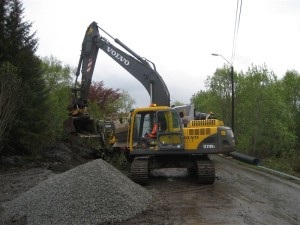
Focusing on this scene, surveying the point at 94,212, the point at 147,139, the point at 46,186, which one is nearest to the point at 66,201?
the point at 94,212

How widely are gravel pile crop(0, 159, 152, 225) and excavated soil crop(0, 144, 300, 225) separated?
1.09 feet

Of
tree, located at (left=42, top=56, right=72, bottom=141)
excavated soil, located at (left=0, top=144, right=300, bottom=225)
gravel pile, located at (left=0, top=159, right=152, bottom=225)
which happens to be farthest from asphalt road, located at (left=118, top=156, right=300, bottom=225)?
tree, located at (left=42, top=56, right=72, bottom=141)

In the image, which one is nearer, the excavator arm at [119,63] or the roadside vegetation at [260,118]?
the excavator arm at [119,63]

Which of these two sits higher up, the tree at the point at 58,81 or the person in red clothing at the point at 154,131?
the tree at the point at 58,81

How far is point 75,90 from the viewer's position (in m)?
17.3

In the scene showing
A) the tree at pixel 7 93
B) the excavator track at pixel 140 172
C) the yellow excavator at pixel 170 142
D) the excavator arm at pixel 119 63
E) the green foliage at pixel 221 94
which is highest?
the green foliage at pixel 221 94

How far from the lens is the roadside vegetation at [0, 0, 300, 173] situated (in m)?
16.9

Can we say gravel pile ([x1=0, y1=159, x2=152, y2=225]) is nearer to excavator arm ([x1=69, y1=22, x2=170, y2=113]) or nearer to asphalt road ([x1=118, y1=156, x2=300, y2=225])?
asphalt road ([x1=118, y1=156, x2=300, y2=225])

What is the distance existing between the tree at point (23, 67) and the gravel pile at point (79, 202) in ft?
27.7

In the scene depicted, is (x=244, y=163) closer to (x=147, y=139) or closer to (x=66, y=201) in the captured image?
(x=147, y=139)

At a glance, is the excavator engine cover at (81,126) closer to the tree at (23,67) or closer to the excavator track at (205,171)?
the tree at (23,67)

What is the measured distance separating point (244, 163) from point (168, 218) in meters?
14.1

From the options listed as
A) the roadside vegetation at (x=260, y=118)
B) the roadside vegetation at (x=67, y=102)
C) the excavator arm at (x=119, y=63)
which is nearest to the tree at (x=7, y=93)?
the roadside vegetation at (x=67, y=102)

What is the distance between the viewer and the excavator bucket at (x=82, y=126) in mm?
16938
